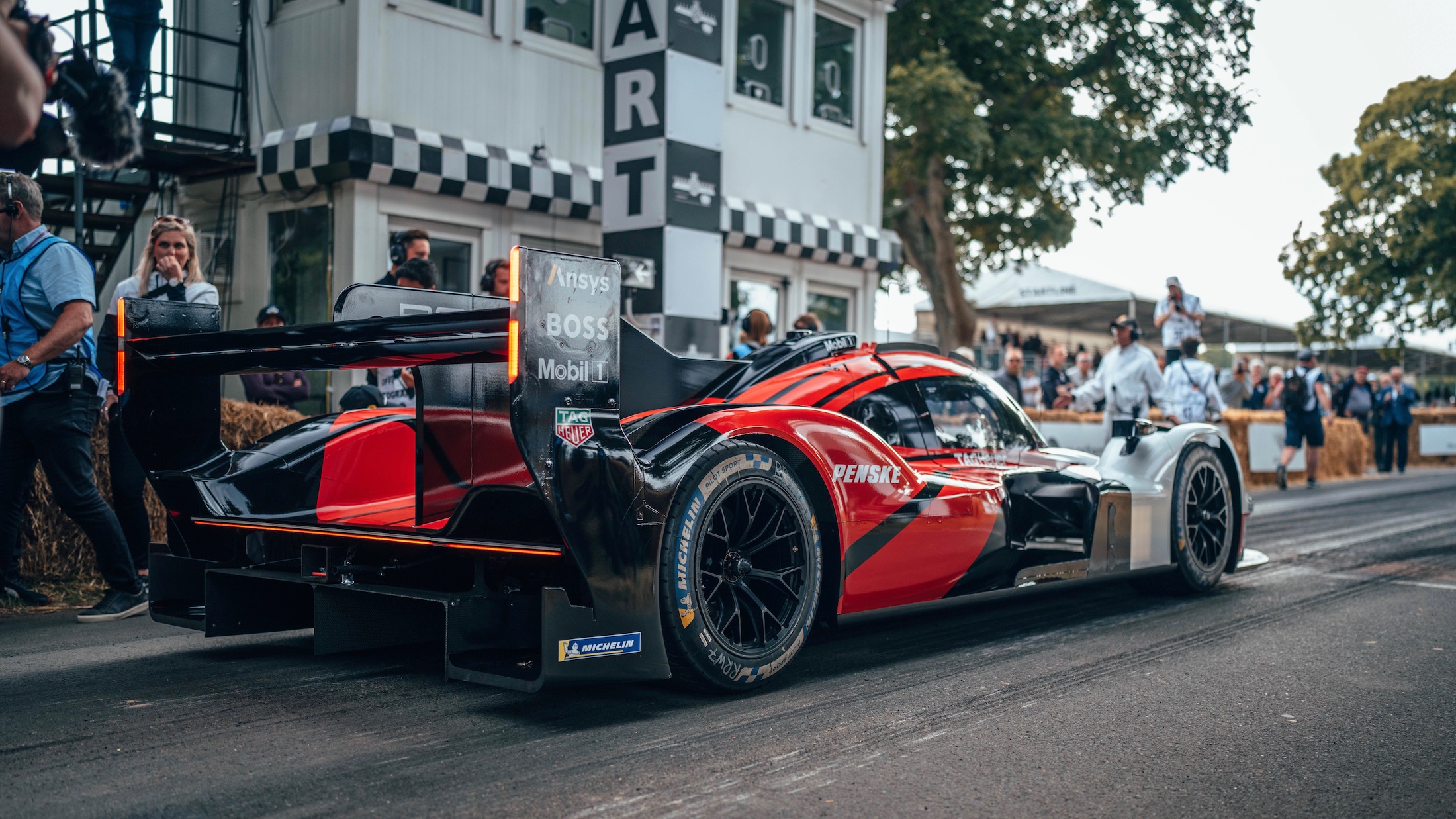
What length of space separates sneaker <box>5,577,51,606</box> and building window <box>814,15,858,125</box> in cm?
1146

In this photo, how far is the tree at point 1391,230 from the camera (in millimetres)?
31344

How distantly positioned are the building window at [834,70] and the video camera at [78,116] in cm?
1362

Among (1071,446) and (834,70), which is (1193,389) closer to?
(1071,446)

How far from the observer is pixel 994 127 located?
768 inches

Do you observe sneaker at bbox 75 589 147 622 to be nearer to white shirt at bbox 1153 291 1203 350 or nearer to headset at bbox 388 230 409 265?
headset at bbox 388 230 409 265

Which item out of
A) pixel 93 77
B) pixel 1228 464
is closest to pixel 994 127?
pixel 1228 464

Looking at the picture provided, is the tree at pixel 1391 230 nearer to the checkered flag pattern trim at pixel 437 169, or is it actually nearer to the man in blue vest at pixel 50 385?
the checkered flag pattern trim at pixel 437 169

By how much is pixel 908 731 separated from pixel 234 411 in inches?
202

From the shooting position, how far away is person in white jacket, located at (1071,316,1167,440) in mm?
9734

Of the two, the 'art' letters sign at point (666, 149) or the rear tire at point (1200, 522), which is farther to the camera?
the 'art' letters sign at point (666, 149)

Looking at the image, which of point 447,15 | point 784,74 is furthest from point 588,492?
point 784,74

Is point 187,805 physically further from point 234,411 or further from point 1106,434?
point 1106,434

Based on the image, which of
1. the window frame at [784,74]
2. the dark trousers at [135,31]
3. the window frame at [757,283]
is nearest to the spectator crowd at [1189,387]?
the window frame at [757,283]

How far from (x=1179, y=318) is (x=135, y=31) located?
28.9 feet
